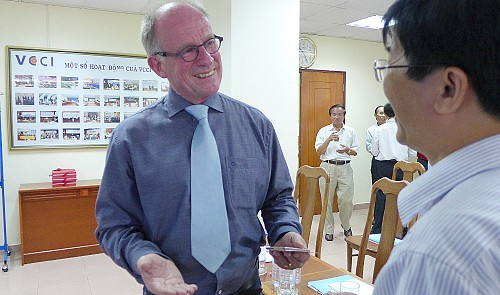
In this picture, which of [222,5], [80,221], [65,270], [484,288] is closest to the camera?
[484,288]

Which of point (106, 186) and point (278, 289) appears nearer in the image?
point (106, 186)

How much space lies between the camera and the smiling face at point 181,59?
1.17 m

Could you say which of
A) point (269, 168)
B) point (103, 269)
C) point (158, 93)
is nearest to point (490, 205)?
point (269, 168)

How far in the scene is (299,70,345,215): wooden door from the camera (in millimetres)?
5777

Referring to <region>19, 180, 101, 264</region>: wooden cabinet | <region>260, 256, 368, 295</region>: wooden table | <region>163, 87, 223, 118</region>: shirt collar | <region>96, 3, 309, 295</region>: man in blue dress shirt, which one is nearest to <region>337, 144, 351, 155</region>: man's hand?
<region>19, 180, 101, 264</region>: wooden cabinet

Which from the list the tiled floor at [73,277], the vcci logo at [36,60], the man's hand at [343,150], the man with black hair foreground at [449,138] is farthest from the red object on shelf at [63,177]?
the man with black hair foreground at [449,138]

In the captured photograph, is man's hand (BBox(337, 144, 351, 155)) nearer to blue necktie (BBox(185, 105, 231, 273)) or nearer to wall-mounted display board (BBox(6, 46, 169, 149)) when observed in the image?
wall-mounted display board (BBox(6, 46, 169, 149))

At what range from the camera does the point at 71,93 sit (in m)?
4.33

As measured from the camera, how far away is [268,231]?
1.33 metres

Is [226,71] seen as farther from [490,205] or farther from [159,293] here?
[490,205]

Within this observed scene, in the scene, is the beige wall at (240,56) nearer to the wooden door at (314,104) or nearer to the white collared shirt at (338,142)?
the wooden door at (314,104)

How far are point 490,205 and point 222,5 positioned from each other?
105 inches

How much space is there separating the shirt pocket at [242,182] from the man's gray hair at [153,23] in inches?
16.8

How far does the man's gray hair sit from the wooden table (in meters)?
1.05
